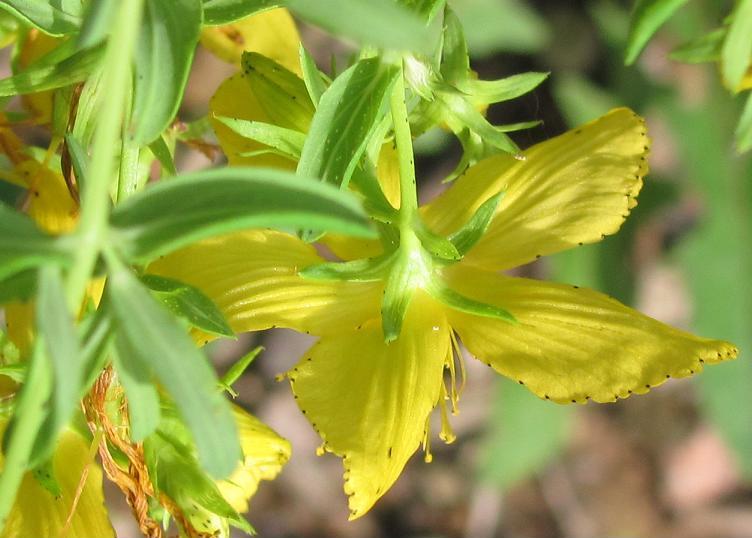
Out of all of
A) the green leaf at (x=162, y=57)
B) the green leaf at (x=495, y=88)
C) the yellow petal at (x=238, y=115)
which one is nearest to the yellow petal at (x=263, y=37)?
the yellow petal at (x=238, y=115)

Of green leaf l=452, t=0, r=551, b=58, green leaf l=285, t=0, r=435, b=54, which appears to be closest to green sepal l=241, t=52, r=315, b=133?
green leaf l=285, t=0, r=435, b=54

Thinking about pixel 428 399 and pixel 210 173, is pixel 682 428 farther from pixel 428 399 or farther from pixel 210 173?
pixel 210 173

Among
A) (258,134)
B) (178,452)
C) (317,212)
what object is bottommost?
(178,452)

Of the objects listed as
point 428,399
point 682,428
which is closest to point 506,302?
point 428,399

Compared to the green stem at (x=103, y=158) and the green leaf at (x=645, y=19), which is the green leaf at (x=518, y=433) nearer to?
the green leaf at (x=645, y=19)

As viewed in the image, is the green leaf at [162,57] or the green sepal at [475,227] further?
the green sepal at [475,227]

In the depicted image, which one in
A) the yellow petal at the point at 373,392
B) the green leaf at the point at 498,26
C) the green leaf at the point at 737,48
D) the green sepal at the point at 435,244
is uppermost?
the green leaf at the point at 737,48

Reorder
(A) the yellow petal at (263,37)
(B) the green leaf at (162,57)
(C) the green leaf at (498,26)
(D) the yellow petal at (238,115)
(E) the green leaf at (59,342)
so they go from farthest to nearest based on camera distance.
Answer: (C) the green leaf at (498,26) → (A) the yellow petal at (263,37) → (D) the yellow petal at (238,115) → (B) the green leaf at (162,57) → (E) the green leaf at (59,342)
